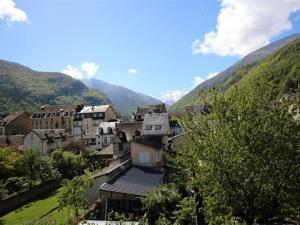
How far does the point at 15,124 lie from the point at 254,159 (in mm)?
91973

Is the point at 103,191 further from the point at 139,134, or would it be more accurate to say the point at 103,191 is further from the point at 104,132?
the point at 104,132

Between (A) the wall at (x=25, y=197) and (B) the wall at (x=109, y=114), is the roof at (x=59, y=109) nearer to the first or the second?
(B) the wall at (x=109, y=114)

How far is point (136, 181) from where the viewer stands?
108ft

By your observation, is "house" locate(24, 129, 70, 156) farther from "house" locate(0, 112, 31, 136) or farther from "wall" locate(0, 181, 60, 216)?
"house" locate(0, 112, 31, 136)

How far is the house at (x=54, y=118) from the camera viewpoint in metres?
101

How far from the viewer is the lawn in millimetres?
33031

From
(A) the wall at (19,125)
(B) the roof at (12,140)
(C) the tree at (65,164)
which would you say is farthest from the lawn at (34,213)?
(A) the wall at (19,125)

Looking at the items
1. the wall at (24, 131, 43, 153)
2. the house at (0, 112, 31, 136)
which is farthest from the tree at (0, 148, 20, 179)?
the house at (0, 112, 31, 136)

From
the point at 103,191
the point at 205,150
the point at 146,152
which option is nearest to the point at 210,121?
the point at 205,150

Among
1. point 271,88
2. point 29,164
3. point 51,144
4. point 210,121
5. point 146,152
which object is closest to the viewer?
point 271,88

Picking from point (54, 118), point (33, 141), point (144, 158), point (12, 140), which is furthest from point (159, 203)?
point (54, 118)

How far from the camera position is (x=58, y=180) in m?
49.0

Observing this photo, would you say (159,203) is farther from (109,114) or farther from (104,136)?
(109,114)

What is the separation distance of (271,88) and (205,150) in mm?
4594
